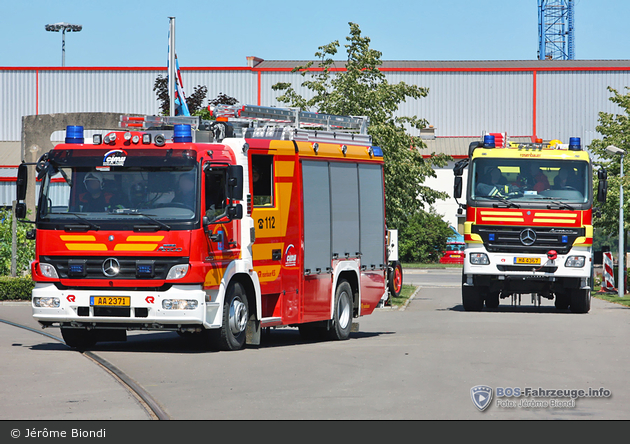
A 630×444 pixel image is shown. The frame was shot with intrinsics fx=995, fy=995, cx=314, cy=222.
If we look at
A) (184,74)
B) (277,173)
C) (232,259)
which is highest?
(184,74)

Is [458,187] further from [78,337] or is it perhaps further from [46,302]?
[46,302]

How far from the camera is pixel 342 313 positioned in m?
15.8

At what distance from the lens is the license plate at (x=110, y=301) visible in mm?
12234

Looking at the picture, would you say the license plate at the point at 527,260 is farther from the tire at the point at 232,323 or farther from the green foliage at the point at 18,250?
the green foliage at the point at 18,250

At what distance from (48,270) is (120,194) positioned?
4.37 feet

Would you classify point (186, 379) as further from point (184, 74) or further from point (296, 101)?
point (184, 74)

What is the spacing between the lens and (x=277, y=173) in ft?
45.4

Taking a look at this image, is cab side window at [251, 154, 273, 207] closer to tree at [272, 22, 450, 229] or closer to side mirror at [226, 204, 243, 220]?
side mirror at [226, 204, 243, 220]

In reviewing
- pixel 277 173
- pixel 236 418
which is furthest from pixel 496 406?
pixel 277 173

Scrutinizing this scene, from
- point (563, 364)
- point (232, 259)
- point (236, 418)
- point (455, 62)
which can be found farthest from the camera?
point (455, 62)

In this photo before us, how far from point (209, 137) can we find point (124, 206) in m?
1.71

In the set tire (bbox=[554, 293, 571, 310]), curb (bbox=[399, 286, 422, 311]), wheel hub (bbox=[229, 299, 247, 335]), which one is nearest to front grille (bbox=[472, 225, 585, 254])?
tire (bbox=[554, 293, 571, 310])

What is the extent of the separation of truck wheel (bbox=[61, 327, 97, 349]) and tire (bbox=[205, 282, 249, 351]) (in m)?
1.85

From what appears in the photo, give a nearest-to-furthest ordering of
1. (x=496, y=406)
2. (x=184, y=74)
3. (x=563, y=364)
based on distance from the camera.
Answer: (x=496, y=406), (x=563, y=364), (x=184, y=74)
